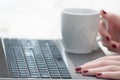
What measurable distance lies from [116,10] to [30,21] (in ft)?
1.02

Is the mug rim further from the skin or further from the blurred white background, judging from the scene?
the blurred white background

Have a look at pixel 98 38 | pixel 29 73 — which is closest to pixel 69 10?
pixel 98 38

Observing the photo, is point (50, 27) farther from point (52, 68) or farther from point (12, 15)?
point (52, 68)

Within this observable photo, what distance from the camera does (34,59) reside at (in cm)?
67

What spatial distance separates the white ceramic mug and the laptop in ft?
0.07

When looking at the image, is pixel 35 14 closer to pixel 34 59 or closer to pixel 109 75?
pixel 34 59

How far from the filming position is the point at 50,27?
1.03m

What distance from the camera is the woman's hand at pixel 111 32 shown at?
0.78m

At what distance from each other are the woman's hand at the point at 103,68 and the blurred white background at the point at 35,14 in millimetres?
355

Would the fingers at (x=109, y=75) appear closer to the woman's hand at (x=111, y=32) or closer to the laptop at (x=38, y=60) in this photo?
the laptop at (x=38, y=60)

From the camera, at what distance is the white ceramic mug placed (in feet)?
2.30

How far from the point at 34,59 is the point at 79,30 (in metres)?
0.14

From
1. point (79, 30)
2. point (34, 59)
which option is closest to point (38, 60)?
point (34, 59)

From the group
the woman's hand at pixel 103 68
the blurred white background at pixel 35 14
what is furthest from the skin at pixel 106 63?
the blurred white background at pixel 35 14
